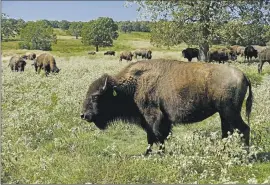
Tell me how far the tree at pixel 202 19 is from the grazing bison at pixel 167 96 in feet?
83.5

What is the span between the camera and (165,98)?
9695mm

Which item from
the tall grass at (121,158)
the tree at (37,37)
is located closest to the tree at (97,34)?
the tree at (37,37)

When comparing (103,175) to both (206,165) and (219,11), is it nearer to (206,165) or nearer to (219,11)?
(206,165)

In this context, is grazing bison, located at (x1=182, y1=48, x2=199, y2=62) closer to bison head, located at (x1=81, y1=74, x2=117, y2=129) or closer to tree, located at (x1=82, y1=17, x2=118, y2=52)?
bison head, located at (x1=81, y1=74, x2=117, y2=129)

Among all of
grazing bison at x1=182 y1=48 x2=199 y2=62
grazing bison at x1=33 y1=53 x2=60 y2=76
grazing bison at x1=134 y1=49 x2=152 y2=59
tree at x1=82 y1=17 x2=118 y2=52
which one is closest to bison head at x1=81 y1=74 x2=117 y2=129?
grazing bison at x1=33 y1=53 x2=60 y2=76

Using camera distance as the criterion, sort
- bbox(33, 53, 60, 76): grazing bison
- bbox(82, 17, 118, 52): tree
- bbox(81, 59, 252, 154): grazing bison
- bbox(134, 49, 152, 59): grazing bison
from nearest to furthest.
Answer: bbox(81, 59, 252, 154): grazing bison → bbox(33, 53, 60, 76): grazing bison → bbox(134, 49, 152, 59): grazing bison → bbox(82, 17, 118, 52): tree

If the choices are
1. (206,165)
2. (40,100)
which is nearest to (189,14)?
(40,100)

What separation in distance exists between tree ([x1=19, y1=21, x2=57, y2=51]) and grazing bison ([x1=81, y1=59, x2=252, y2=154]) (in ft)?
382

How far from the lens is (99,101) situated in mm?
10195

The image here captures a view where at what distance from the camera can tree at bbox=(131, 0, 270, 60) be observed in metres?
35.2

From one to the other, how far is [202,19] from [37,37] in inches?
3833

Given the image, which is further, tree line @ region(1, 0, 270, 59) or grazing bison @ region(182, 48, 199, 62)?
grazing bison @ region(182, 48, 199, 62)

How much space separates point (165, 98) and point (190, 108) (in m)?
0.59

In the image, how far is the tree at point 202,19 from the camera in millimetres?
35188
